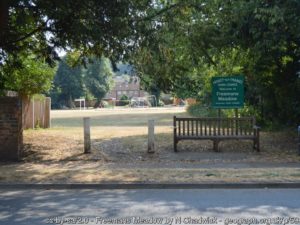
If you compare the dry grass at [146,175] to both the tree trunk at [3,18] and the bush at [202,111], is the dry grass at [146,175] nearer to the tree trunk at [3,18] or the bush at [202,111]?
the tree trunk at [3,18]

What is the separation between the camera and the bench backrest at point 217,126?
16391mm

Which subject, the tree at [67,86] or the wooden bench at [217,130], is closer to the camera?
the wooden bench at [217,130]

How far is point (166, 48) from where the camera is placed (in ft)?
48.6

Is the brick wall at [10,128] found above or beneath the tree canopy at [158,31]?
beneath

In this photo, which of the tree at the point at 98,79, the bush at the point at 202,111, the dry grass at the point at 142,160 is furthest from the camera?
the tree at the point at 98,79

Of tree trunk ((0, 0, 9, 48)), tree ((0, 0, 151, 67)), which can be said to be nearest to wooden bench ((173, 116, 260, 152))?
tree ((0, 0, 151, 67))

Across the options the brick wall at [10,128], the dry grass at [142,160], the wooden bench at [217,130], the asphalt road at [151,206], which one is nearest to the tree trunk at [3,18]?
the brick wall at [10,128]

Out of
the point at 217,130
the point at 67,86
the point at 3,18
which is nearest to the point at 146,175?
the point at 3,18

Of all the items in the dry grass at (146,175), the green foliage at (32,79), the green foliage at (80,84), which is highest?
the green foliage at (80,84)

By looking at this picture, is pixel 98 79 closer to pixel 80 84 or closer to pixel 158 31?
pixel 80 84

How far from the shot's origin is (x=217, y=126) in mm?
16875

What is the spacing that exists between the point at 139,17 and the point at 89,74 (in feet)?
310

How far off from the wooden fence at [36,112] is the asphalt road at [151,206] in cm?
1476

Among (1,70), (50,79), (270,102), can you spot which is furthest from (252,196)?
(50,79)
